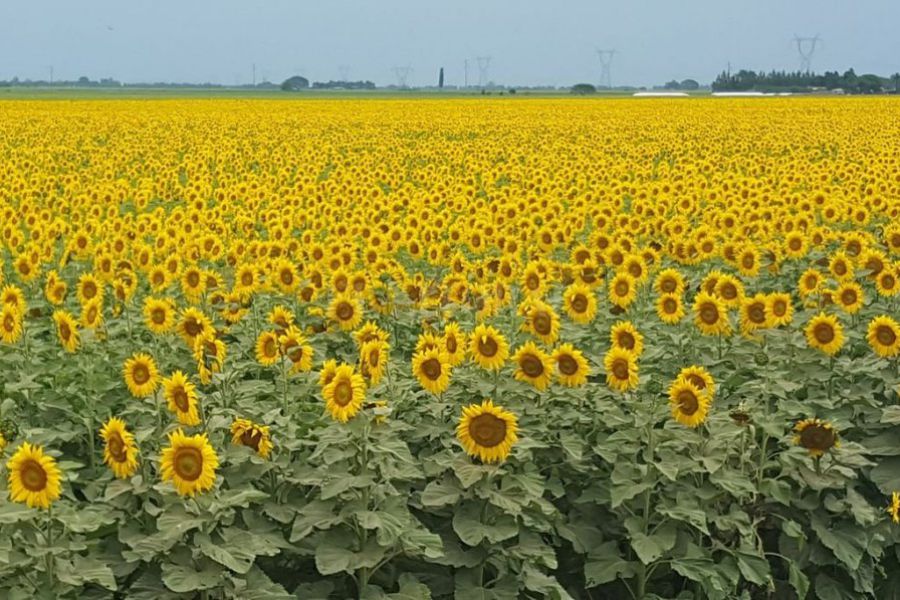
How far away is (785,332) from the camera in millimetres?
5582

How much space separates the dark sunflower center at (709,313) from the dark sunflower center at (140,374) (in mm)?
2872

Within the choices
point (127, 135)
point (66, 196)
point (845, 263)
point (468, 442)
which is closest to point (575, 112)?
point (127, 135)

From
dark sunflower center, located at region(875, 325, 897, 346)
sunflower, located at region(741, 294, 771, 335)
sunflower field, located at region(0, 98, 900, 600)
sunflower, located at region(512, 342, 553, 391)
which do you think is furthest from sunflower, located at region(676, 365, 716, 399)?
dark sunflower center, located at region(875, 325, 897, 346)

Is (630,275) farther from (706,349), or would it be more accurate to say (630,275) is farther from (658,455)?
(658,455)

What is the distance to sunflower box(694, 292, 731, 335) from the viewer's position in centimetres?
553

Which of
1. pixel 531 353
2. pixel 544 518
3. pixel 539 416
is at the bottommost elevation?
pixel 544 518

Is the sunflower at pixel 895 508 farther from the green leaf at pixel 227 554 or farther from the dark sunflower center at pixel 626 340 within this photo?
the green leaf at pixel 227 554

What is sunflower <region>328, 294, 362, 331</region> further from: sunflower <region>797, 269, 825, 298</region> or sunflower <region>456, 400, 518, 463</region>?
sunflower <region>797, 269, 825, 298</region>

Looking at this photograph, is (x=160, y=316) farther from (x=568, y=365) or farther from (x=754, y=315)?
(x=754, y=315)

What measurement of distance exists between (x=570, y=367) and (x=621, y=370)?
27 centimetres

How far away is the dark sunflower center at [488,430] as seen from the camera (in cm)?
405

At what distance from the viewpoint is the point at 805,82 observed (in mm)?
112250

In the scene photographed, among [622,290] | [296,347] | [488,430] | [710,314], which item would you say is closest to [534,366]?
[488,430]

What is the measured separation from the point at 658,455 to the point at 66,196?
9351 millimetres
